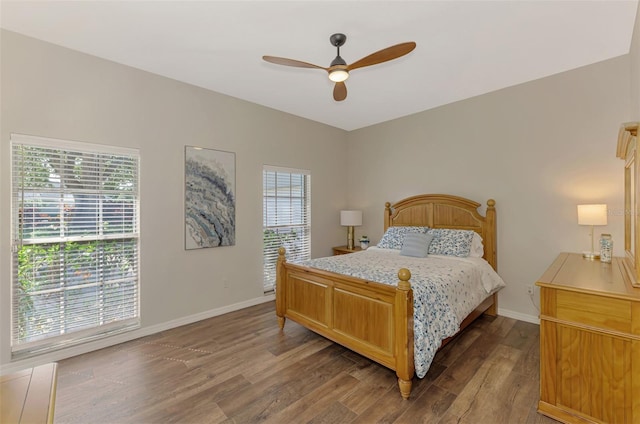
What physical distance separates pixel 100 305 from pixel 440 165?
14.6 ft

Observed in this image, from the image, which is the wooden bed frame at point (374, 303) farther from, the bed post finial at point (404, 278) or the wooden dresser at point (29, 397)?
the wooden dresser at point (29, 397)

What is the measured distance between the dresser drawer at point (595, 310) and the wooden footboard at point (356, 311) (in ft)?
3.06

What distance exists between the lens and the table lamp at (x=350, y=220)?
4.88 meters

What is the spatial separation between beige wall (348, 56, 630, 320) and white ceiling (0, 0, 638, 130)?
0.31 metres

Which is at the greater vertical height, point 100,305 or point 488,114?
point 488,114

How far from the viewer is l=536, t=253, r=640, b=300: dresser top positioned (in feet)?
5.52

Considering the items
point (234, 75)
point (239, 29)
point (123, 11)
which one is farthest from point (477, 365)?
point (123, 11)

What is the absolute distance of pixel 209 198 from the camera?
140 inches

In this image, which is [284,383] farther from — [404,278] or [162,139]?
[162,139]

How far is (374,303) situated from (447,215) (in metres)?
2.24

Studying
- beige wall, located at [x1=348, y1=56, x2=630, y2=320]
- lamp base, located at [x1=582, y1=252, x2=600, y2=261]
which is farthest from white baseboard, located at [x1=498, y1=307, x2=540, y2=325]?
lamp base, located at [x1=582, y1=252, x2=600, y2=261]

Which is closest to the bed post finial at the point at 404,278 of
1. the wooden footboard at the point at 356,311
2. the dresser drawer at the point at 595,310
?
the wooden footboard at the point at 356,311

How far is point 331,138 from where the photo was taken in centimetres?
512

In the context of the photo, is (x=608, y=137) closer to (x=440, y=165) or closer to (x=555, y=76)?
(x=555, y=76)
